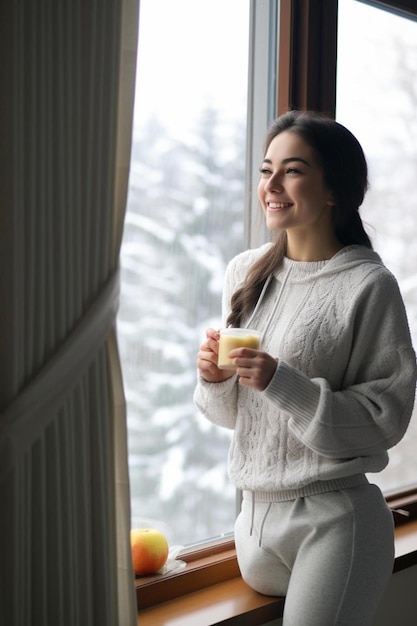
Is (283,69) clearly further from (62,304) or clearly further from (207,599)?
(207,599)

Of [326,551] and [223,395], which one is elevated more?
[223,395]

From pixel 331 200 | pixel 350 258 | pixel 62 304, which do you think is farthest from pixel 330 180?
pixel 62 304

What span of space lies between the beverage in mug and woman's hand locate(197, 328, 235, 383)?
0.38 feet

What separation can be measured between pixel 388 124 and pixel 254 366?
50.8 inches

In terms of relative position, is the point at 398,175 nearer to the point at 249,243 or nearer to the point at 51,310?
the point at 249,243

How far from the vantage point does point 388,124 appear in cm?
255

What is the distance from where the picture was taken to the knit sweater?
1.65 meters

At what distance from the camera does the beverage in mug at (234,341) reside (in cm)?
163

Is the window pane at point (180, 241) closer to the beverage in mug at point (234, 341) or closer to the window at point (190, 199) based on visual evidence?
the window at point (190, 199)

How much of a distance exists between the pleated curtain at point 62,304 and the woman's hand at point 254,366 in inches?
10.7

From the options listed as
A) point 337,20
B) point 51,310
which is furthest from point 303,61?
point 51,310

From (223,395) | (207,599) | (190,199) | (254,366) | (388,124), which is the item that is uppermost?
(388,124)

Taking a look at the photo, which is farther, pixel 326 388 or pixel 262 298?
pixel 262 298

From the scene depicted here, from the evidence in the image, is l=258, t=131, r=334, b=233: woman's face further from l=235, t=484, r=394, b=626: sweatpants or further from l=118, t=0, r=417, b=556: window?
l=235, t=484, r=394, b=626: sweatpants
